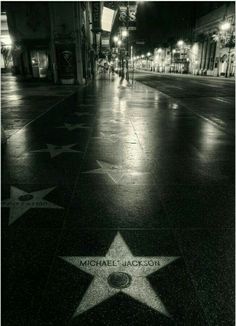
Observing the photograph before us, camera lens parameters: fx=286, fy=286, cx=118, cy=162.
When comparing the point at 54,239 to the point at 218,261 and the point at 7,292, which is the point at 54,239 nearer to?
the point at 7,292

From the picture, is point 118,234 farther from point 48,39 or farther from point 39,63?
point 39,63

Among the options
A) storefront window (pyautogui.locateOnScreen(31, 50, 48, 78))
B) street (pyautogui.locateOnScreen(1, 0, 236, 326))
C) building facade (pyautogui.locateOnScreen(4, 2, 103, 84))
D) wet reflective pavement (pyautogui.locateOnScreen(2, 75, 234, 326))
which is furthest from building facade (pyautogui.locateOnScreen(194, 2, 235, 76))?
wet reflective pavement (pyautogui.locateOnScreen(2, 75, 234, 326))

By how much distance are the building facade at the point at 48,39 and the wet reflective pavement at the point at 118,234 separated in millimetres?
22264

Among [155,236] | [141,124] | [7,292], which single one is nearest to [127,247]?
[155,236]

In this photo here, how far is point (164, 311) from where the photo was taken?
2.35 m

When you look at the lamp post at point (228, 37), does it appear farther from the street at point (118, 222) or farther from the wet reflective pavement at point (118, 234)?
the wet reflective pavement at point (118, 234)

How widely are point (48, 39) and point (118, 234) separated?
30259mm

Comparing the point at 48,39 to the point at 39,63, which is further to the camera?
the point at 39,63

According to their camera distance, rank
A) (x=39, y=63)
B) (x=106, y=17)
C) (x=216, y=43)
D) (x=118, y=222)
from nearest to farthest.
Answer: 1. (x=118, y=222)
2. (x=39, y=63)
3. (x=106, y=17)
4. (x=216, y=43)

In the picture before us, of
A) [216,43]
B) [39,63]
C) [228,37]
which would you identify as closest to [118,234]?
[39,63]

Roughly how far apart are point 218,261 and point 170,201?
142 centimetres

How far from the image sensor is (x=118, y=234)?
3.43 meters

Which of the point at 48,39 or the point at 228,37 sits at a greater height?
the point at 228,37

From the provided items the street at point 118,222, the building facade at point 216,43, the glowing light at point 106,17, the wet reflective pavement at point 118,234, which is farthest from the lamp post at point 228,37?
the wet reflective pavement at point 118,234
